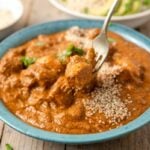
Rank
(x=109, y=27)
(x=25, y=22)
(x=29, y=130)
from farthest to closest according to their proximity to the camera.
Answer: (x=25, y=22) → (x=109, y=27) → (x=29, y=130)

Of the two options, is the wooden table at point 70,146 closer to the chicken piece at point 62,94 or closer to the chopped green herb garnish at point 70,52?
the chicken piece at point 62,94

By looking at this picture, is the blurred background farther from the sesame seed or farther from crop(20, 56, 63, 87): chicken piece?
the sesame seed

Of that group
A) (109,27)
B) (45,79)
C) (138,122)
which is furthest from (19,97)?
(109,27)

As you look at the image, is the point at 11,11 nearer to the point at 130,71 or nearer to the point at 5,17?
the point at 5,17

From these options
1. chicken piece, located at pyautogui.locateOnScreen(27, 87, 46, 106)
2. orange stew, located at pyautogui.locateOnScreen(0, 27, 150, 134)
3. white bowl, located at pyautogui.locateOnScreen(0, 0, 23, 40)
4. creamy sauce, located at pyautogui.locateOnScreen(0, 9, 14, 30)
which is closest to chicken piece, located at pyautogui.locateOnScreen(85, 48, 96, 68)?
orange stew, located at pyautogui.locateOnScreen(0, 27, 150, 134)

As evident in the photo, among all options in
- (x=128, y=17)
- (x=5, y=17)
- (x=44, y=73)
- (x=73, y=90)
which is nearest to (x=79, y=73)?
(x=73, y=90)

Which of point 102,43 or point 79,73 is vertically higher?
point 102,43

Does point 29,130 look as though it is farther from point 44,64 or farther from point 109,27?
point 109,27

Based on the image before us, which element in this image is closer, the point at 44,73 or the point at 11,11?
the point at 44,73
